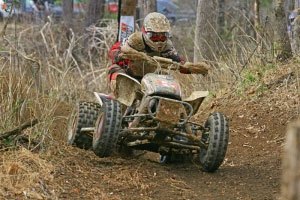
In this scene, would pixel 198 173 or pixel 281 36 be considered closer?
pixel 198 173

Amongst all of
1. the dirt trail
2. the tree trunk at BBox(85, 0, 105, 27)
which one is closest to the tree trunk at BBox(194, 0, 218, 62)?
the dirt trail

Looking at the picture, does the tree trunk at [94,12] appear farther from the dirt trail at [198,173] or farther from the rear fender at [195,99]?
the rear fender at [195,99]

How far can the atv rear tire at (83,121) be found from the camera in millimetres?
8078

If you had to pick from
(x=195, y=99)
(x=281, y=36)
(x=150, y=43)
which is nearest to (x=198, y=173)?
(x=195, y=99)

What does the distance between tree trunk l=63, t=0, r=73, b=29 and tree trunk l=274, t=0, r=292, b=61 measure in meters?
10.3

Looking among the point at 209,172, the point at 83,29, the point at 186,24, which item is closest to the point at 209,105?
the point at 209,172

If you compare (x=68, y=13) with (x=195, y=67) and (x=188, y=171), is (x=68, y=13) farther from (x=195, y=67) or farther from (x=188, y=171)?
(x=188, y=171)

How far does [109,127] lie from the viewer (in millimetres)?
7055

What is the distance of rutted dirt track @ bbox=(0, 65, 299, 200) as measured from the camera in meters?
6.41

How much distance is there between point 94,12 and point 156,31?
45.3 feet

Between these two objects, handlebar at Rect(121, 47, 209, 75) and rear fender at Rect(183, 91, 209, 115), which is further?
rear fender at Rect(183, 91, 209, 115)

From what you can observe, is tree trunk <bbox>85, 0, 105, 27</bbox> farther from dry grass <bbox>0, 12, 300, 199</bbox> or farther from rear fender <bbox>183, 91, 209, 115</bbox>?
rear fender <bbox>183, 91, 209, 115</bbox>

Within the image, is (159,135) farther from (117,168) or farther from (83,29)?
(83,29)

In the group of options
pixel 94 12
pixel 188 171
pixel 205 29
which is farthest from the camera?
pixel 94 12
